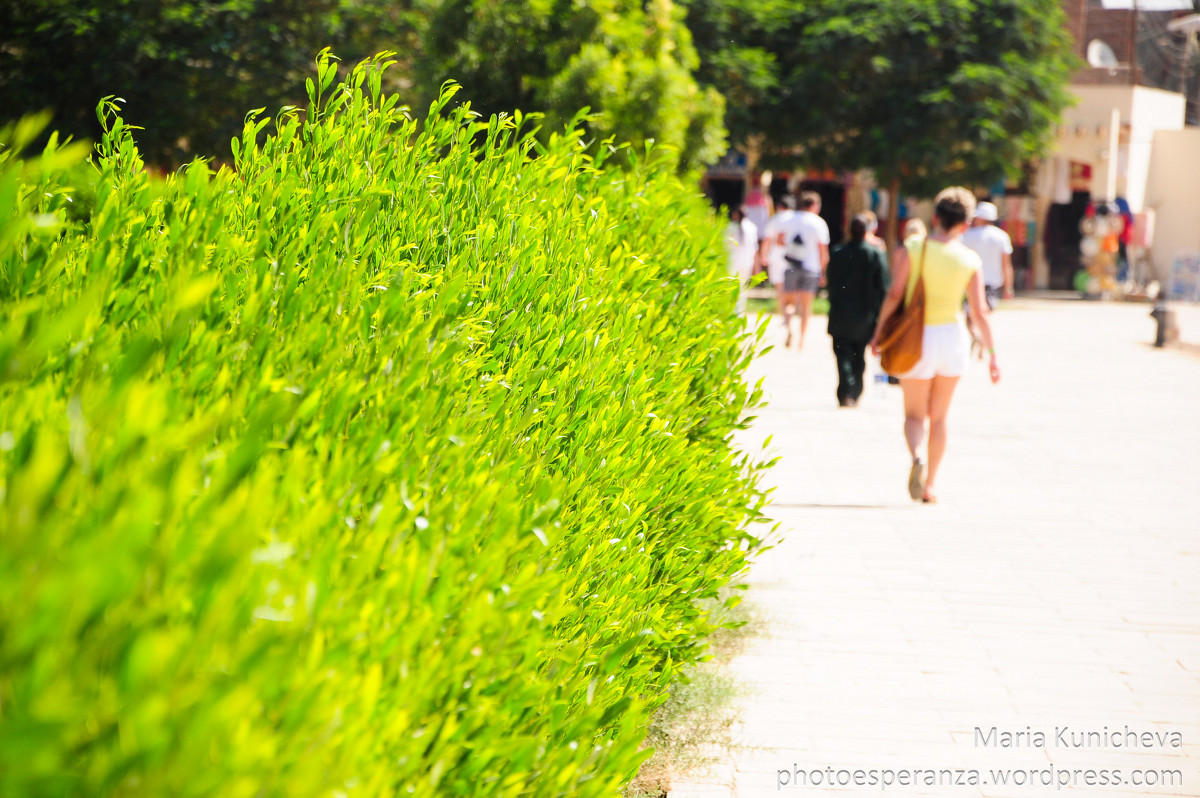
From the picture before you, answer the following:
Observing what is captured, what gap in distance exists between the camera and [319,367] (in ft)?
7.48

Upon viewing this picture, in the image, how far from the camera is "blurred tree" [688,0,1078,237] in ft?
99.2

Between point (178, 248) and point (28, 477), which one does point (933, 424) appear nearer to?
point (178, 248)

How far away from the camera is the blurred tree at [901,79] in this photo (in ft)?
99.2

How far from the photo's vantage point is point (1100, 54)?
152ft

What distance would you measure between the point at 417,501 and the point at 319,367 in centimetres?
37

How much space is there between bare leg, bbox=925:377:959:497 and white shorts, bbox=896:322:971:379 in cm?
8

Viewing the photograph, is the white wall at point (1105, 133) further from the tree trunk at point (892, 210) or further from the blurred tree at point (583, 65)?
the blurred tree at point (583, 65)

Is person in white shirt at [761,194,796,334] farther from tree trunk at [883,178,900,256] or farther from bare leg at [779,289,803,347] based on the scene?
tree trunk at [883,178,900,256]

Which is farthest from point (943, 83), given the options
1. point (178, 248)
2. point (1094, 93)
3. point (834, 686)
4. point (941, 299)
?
point (178, 248)

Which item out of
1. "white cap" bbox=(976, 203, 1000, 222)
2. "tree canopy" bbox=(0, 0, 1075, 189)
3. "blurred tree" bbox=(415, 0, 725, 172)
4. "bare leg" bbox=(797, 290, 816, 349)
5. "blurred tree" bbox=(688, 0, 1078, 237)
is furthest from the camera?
"blurred tree" bbox=(688, 0, 1078, 237)

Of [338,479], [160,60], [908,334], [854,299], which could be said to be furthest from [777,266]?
[338,479]

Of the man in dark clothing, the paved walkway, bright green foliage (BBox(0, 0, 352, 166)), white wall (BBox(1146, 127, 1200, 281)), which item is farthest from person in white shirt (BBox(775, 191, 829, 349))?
white wall (BBox(1146, 127, 1200, 281))

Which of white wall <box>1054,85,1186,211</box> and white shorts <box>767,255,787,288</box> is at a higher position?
white wall <box>1054,85,1186,211</box>

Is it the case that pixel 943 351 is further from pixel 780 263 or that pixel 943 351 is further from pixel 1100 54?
pixel 1100 54
